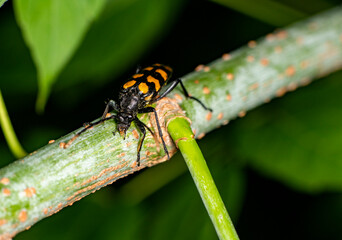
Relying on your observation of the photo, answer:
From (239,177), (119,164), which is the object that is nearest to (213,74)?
(119,164)

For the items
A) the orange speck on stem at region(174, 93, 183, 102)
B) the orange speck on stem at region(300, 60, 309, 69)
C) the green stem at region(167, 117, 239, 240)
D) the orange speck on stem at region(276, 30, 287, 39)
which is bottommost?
the green stem at region(167, 117, 239, 240)

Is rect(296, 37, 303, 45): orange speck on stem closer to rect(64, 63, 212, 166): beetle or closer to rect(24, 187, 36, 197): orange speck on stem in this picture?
rect(64, 63, 212, 166): beetle

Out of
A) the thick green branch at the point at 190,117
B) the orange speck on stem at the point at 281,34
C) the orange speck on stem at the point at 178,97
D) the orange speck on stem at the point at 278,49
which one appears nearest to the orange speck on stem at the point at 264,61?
the thick green branch at the point at 190,117

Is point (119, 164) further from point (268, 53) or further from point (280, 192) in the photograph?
point (280, 192)

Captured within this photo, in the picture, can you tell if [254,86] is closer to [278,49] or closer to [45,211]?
[278,49]

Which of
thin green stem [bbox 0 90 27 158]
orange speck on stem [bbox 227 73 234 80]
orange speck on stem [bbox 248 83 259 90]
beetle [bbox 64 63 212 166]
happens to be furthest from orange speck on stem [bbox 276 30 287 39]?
thin green stem [bbox 0 90 27 158]

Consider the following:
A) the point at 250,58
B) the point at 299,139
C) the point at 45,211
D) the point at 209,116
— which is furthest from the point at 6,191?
the point at 299,139
